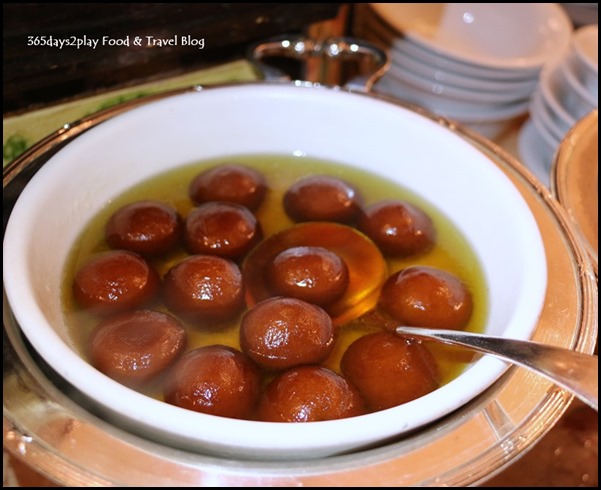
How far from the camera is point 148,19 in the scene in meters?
0.80

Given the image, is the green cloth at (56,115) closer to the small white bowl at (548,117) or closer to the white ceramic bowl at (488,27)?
the white ceramic bowl at (488,27)

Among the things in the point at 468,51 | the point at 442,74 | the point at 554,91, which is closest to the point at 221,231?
the point at 442,74

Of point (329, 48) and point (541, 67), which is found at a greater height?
point (329, 48)

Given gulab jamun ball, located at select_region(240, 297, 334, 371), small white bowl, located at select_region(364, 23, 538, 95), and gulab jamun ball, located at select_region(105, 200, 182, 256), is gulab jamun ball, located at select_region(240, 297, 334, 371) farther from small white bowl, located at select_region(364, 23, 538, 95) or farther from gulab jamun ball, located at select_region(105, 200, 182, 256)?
small white bowl, located at select_region(364, 23, 538, 95)

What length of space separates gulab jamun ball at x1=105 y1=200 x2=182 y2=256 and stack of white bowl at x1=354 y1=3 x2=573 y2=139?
2.38ft

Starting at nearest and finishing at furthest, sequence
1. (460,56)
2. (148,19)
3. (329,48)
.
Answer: (148,19) < (329,48) < (460,56)

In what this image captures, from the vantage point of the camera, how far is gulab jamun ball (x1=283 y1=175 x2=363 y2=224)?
78cm

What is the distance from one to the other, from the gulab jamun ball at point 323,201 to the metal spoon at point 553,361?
0.27 metres

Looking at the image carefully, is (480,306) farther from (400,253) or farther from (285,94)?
(285,94)

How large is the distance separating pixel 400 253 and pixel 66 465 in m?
0.45

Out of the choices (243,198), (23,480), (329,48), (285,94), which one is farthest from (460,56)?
(23,480)

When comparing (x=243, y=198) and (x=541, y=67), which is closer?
(x=243, y=198)

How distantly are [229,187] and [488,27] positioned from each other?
0.94m

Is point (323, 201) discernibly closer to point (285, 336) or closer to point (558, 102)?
point (285, 336)
